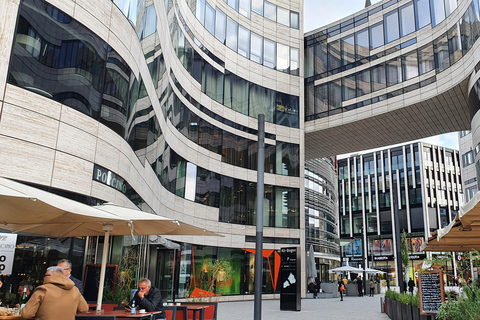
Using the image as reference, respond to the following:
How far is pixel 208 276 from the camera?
85.8 feet

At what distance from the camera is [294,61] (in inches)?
1352

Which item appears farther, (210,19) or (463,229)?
(210,19)

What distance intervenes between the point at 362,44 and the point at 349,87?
3424 millimetres

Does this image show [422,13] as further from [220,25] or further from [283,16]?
[220,25]

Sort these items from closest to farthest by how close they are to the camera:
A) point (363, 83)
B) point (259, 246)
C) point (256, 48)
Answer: point (259, 246) < point (363, 83) < point (256, 48)

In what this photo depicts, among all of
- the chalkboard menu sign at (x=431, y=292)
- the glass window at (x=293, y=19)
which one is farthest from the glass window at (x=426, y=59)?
the chalkboard menu sign at (x=431, y=292)

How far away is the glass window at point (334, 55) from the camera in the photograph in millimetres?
33906

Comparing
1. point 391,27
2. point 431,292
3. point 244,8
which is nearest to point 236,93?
point 244,8

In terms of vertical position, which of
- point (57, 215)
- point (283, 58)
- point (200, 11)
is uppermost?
point (283, 58)

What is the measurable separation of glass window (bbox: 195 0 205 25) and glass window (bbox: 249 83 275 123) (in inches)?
240

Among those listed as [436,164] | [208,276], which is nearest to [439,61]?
[208,276]

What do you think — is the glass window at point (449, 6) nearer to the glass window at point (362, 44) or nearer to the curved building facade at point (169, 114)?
the glass window at point (362, 44)

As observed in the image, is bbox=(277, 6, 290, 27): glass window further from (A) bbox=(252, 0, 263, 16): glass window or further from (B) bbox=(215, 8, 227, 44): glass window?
(B) bbox=(215, 8, 227, 44): glass window

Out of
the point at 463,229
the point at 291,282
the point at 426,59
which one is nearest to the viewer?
the point at 463,229
